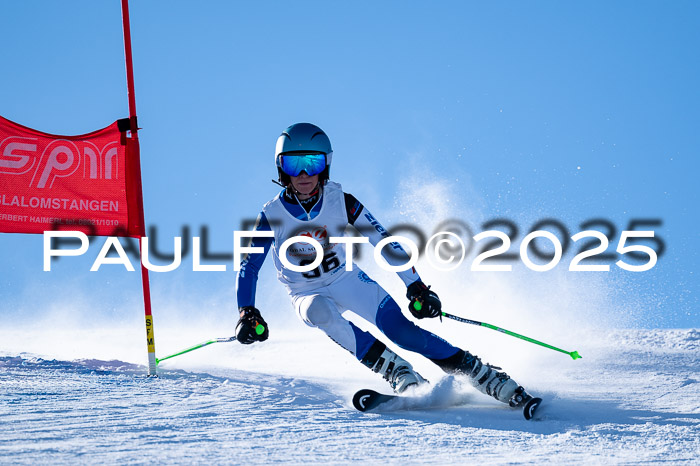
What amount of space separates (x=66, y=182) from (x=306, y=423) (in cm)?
455

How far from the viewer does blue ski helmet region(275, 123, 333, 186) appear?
4641 mm

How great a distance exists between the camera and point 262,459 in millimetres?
3016

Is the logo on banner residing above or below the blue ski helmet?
above

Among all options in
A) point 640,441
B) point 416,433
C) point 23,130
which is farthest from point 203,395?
point 23,130

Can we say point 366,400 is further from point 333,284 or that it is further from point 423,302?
point 333,284

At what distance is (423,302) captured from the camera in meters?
4.48

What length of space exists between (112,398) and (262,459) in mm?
1912

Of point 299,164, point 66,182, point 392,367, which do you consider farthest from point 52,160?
point 392,367

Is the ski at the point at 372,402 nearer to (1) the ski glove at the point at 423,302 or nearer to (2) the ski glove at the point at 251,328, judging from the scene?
(1) the ski glove at the point at 423,302

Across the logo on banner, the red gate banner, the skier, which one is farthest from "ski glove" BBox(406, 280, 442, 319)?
the logo on banner

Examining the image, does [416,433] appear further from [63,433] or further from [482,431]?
[63,433]

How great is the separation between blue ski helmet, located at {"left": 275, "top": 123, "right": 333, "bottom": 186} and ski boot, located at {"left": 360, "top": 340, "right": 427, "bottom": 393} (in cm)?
124

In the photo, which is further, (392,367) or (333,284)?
(333,284)

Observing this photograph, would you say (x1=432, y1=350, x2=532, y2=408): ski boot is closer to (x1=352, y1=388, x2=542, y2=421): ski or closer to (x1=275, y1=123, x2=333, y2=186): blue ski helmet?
(x1=352, y1=388, x2=542, y2=421): ski
